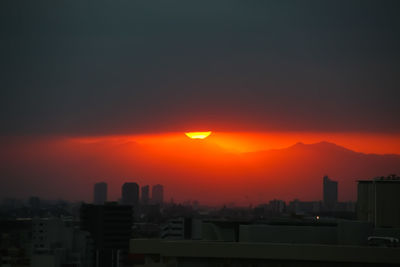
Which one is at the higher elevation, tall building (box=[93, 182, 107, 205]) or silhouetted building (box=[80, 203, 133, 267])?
tall building (box=[93, 182, 107, 205])

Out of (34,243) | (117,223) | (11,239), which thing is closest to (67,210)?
(117,223)

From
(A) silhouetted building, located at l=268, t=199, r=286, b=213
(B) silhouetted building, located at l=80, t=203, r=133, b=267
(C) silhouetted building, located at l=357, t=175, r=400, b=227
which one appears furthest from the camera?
(B) silhouetted building, located at l=80, t=203, r=133, b=267

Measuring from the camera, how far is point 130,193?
12462 centimetres

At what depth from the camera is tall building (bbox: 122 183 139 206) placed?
123312 millimetres

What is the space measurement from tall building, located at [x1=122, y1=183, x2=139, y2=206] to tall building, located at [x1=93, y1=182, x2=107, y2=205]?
25.0 feet

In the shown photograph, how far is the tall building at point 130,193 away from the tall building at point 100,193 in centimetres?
761

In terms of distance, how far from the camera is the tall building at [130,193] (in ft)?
405

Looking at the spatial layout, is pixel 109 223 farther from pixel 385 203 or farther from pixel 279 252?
pixel 279 252

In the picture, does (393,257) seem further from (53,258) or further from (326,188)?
(326,188)

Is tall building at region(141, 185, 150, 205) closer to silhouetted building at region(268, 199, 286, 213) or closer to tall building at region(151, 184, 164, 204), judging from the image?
tall building at region(151, 184, 164, 204)

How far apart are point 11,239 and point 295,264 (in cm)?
5373

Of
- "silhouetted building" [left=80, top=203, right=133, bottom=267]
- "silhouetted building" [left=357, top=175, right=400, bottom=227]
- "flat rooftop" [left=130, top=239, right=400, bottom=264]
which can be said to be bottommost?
"silhouetted building" [left=80, top=203, right=133, bottom=267]

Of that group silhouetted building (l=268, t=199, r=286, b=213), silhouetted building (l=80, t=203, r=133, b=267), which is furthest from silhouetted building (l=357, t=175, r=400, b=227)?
silhouetted building (l=80, t=203, r=133, b=267)

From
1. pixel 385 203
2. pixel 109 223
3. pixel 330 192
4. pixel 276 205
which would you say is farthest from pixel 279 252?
pixel 109 223
